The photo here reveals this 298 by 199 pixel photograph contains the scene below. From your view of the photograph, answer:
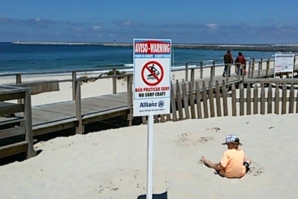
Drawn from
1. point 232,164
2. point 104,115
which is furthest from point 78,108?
point 232,164

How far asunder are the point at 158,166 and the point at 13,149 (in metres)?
2.46

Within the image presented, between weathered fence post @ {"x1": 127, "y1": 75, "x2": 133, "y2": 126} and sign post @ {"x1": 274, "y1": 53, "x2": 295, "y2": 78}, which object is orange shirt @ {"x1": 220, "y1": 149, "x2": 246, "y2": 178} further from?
sign post @ {"x1": 274, "y1": 53, "x2": 295, "y2": 78}

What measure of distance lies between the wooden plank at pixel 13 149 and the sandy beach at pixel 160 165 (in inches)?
7.9

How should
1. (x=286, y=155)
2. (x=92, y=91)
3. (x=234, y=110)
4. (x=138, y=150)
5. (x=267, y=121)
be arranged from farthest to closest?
1. (x=92, y=91)
2. (x=234, y=110)
3. (x=267, y=121)
4. (x=138, y=150)
5. (x=286, y=155)

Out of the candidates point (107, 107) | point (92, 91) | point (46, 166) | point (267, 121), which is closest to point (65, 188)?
point (46, 166)

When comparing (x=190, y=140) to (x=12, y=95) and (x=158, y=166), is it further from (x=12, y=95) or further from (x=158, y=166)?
(x=12, y=95)

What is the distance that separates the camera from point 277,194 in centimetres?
525

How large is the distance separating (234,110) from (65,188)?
20.4 feet

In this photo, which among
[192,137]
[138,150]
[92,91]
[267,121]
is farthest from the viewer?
[92,91]

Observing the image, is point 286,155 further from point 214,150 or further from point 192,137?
point 192,137

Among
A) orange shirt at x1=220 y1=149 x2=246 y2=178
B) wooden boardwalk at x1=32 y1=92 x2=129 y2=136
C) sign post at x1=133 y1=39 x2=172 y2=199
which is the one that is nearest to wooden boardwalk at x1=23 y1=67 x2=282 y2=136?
wooden boardwalk at x1=32 y1=92 x2=129 y2=136

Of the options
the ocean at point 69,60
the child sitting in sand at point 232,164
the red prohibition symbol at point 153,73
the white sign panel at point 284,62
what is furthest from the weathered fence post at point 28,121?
the white sign panel at point 284,62

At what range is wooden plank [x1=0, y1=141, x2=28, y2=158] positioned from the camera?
6.52 metres

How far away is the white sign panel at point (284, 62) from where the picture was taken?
716 inches
